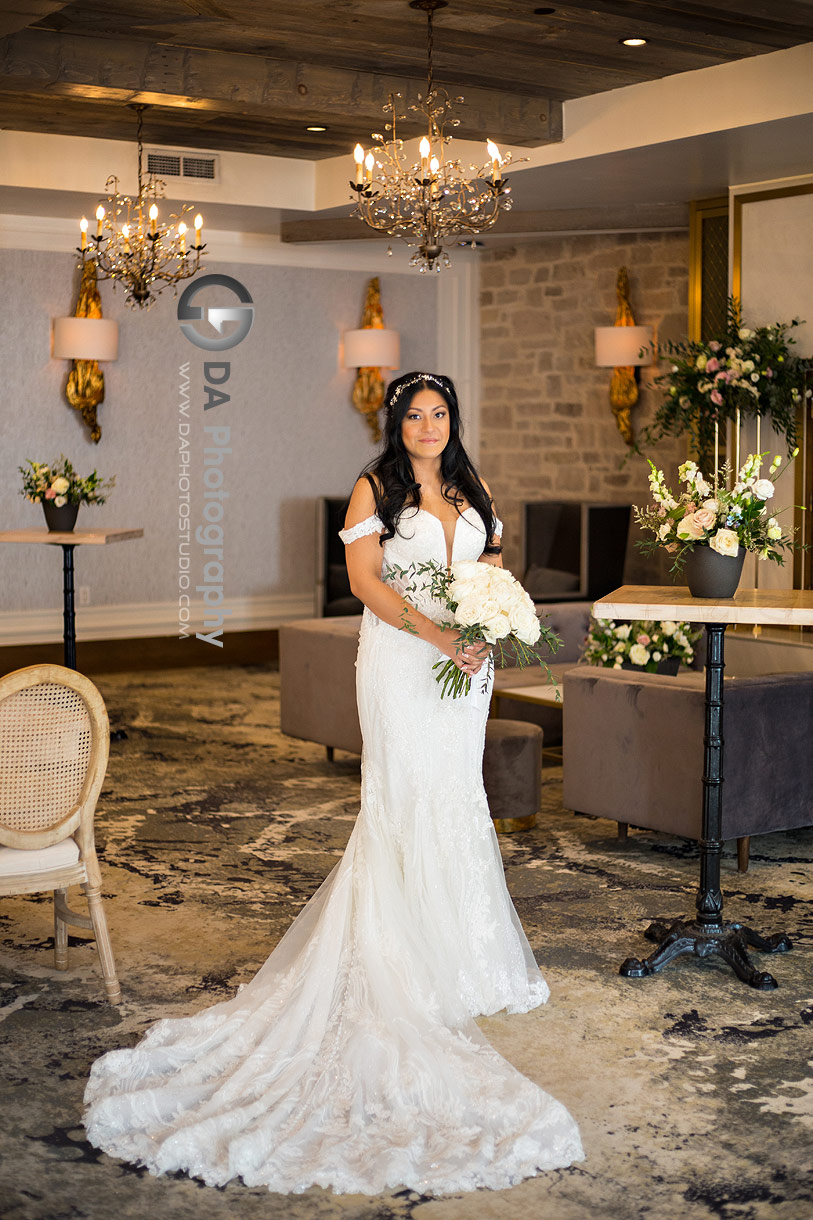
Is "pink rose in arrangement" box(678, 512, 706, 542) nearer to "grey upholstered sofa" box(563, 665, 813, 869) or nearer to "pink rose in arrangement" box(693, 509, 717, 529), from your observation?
"pink rose in arrangement" box(693, 509, 717, 529)

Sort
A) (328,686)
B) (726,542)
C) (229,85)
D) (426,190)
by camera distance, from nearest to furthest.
Result: (726,542), (426,190), (229,85), (328,686)

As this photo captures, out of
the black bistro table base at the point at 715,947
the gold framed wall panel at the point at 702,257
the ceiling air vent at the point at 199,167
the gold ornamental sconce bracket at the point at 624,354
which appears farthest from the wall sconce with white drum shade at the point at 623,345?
the black bistro table base at the point at 715,947

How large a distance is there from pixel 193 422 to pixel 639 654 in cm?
540

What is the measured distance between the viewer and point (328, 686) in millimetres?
6809

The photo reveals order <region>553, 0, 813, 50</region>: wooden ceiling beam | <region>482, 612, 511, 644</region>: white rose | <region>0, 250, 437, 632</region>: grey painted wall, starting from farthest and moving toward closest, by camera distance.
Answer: <region>0, 250, 437, 632</region>: grey painted wall < <region>553, 0, 813, 50</region>: wooden ceiling beam < <region>482, 612, 511, 644</region>: white rose

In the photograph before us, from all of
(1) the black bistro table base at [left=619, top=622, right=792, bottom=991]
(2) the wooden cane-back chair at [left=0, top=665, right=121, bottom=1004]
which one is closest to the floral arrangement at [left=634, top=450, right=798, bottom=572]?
(1) the black bistro table base at [left=619, top=622, right=792, bottom=991]

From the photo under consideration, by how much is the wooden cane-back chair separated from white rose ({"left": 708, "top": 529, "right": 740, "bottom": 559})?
1.82 meters

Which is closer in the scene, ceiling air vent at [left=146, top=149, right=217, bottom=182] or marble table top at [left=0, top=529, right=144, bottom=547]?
marble table top at [left=0, top=529, right=144, bottom=547]

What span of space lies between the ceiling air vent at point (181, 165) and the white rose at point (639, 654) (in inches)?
179

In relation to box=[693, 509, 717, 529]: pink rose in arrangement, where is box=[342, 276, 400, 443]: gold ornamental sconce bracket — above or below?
above

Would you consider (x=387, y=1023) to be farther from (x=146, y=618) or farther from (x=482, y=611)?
(x=146, y=618)

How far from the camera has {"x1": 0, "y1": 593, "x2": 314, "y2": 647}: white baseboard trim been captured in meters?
9.71

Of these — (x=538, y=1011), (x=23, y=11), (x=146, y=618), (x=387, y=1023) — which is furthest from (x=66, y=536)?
(x=387, y=1023)

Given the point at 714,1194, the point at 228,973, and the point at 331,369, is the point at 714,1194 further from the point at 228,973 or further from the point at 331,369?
the point at 331,369
